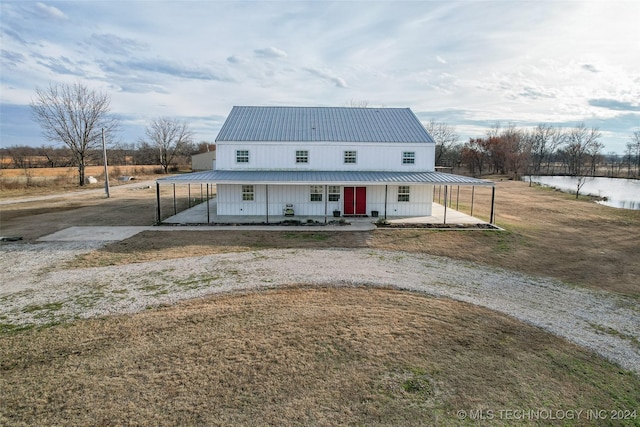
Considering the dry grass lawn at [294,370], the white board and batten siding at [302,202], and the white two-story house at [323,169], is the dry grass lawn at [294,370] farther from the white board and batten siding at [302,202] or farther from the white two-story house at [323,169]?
the white board and batten siding at [302,202]

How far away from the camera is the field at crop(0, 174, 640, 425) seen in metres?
5.55

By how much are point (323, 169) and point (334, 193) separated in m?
1.83

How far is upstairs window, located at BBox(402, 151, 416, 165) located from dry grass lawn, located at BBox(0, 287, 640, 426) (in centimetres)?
1566

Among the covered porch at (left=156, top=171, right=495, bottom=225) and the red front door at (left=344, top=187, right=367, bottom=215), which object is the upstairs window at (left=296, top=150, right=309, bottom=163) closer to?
the covered porch at (left=156, top=171, right=495, bottom=225)

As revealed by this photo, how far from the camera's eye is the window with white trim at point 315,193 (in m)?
22.5

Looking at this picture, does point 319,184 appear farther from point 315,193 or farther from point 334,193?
point 334,193

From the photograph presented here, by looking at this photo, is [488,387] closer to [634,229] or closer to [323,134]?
[323,134]

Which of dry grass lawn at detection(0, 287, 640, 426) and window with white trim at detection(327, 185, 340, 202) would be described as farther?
window with white trim at detection(327, 185, 340, 202)

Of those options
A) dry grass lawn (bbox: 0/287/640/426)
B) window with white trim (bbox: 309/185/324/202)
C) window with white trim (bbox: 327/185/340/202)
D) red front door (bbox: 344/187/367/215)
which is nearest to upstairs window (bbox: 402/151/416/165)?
red front door (bbox: 344/187/367/215)

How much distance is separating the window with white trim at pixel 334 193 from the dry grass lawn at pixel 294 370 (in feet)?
45.5

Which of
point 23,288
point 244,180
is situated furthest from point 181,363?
point 244,180

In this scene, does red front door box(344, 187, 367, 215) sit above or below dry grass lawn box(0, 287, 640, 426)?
above

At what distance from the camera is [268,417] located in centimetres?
537

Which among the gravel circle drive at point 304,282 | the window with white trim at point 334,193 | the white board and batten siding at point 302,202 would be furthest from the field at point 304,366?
the window with white trim at point 334,193
